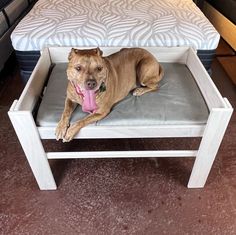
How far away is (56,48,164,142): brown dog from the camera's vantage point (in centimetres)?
106

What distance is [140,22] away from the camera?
1.69 metres

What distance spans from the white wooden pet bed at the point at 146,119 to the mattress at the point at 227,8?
43.4 inches

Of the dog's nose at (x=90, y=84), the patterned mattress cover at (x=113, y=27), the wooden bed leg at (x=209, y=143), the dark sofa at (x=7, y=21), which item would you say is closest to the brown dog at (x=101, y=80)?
the dog's nose at (x=90, y=84)

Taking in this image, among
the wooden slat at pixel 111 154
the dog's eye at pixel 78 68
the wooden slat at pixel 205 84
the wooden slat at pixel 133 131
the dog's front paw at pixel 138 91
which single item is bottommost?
the wooden slat at pixel 111 154

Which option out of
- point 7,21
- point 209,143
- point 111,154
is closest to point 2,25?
point 7,21

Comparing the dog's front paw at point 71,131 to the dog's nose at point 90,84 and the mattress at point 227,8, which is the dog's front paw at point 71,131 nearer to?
the dog's nose at point 90,84

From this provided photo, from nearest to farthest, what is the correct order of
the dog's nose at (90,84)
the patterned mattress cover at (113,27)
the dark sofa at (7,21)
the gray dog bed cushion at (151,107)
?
1. the dog's nose at (90,84)
2. the gray dog bed cushion at (151,107)
3. the patterned mattress cover at (113,27)
4. the dark sofa at (7,21)

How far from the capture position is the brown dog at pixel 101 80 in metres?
1.06

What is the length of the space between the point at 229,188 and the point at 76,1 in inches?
63.6

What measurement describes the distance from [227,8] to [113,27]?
A: 1.19 metres

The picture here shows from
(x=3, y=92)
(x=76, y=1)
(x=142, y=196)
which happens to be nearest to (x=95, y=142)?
(x=142, y=196)

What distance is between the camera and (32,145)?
3.81ft

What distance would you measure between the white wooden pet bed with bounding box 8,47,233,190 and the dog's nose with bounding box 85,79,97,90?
168 millimetres

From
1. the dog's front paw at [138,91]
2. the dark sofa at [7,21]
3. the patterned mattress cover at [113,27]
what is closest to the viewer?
the dog's front paw at [138,91]
